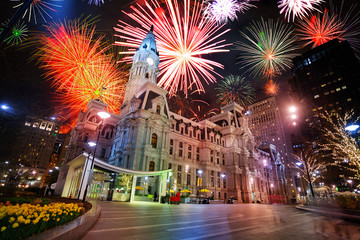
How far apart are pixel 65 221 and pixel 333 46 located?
129 m

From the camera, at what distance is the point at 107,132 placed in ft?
167

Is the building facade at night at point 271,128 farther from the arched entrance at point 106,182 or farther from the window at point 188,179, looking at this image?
the arched entrance at point 106,182

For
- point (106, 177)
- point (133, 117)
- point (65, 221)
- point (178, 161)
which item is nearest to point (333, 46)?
point (178, 161)

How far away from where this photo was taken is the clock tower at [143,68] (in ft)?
179

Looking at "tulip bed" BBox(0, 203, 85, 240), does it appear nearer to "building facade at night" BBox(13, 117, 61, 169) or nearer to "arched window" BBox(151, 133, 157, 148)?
"arched window" BBox(151, 133, 157, 148)

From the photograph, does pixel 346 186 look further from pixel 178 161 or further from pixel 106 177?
pixel 106 177

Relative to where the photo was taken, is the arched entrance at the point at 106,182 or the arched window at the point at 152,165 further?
the arched window at the point at 152,165

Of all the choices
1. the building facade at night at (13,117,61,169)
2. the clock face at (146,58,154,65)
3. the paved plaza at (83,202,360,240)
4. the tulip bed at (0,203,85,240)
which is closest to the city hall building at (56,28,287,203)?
the clock face at (146,58,154,65)

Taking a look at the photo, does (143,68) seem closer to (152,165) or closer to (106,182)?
(152,165)

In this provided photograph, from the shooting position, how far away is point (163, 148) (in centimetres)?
3822

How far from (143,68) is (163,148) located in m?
30.1

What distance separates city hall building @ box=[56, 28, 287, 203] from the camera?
35125mm

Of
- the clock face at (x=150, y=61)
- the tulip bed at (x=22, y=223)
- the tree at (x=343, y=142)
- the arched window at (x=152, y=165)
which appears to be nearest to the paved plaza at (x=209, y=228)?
the tulip bed at (x=22, y=223)

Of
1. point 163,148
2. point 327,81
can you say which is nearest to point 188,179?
point 163,148
